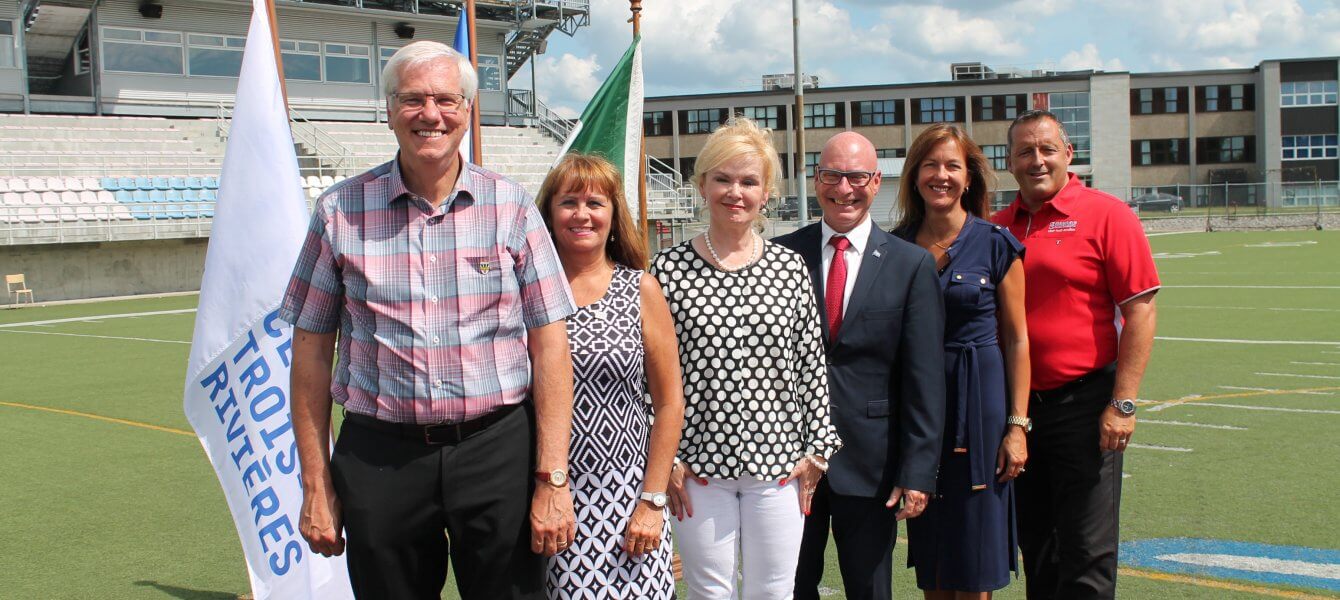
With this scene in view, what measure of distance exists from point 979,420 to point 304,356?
1.98 meters

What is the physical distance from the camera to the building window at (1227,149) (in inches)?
2763

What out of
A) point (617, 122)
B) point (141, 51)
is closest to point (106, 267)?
point (141, 51)

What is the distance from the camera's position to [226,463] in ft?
13.1

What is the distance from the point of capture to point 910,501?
3365 millimetres

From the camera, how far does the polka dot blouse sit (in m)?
3.15

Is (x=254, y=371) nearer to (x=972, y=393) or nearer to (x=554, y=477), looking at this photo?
(x=554, y=477)

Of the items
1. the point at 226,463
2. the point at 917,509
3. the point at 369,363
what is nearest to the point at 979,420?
the point at 917,509

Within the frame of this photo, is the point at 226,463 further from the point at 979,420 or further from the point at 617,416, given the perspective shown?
the point at 979,420

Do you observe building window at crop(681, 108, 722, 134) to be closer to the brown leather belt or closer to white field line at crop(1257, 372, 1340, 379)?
white field line at crop(1257, 372, 1340, 379)

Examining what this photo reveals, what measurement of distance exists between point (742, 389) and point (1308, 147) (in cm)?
7656

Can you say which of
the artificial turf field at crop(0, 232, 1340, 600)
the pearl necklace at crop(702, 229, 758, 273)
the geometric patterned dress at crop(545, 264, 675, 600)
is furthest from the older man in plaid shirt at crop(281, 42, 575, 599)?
the artificial turf field at crop(0, 232, 1340, 600)

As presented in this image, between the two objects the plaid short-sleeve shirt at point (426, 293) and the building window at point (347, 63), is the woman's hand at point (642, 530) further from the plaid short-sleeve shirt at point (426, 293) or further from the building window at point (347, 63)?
the building window at point (347, 63)

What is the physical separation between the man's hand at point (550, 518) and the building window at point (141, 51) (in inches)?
→ 1458

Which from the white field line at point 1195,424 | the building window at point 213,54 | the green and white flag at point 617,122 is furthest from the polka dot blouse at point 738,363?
the building window at point 213,54
